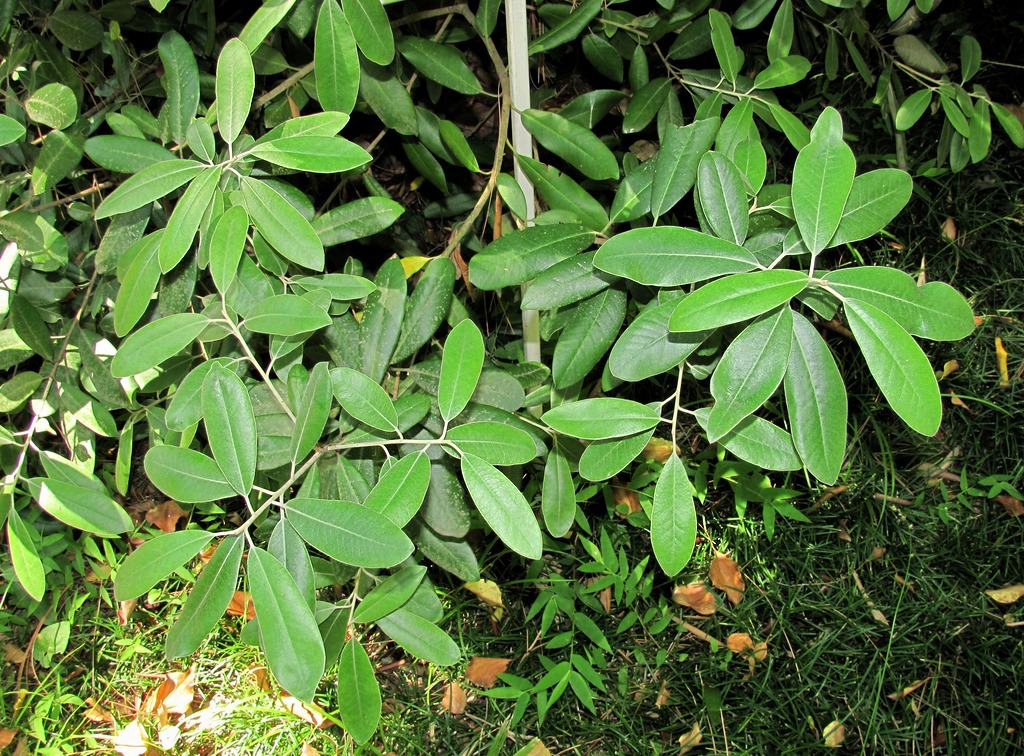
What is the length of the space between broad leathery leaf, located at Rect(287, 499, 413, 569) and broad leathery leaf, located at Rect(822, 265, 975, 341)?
1.67 ft

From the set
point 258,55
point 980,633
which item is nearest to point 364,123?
point 258,55

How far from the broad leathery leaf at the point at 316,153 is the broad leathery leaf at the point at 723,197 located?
40 centimetres

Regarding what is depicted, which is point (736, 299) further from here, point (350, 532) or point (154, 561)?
point (154, 561)

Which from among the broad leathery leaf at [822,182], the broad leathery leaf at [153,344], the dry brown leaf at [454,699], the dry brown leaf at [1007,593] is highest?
the broad leathery leaf at [822,182]

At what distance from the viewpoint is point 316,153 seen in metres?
0.89

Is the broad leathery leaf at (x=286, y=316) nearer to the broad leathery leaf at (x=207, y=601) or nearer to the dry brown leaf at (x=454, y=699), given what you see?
the broad leathery leaf at (x=207, y=601)

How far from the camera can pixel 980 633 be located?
1.65 meters

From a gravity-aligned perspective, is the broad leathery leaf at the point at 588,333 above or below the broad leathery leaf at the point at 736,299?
below

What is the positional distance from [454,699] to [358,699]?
731mm

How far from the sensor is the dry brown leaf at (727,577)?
5.45 feet

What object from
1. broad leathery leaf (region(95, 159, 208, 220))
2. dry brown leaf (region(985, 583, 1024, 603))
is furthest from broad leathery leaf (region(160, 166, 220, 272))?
dry brown leaf (region(985, 583, 1024, 603))

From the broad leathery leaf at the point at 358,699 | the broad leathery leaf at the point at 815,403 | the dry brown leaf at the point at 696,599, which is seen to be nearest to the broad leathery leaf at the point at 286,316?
the broad leathery leaf at the point at 358,699

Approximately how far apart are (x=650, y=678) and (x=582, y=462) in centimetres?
86

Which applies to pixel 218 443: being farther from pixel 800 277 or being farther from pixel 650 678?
pixel 650 678
